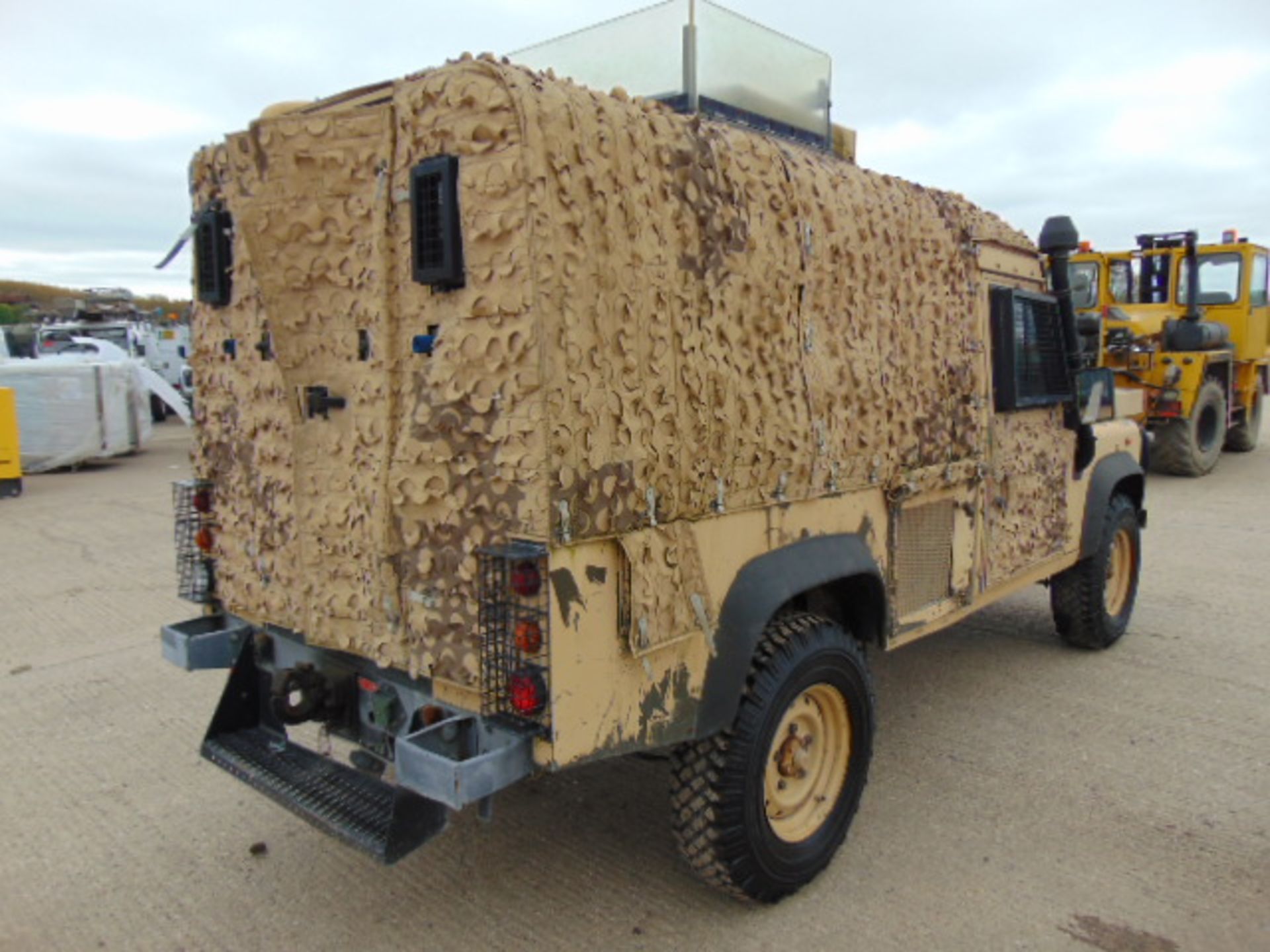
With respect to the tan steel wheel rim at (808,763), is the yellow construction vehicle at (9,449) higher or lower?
higher

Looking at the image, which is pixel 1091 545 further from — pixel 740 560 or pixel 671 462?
pixel 671 462

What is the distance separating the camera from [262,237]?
→ 9.48 feet

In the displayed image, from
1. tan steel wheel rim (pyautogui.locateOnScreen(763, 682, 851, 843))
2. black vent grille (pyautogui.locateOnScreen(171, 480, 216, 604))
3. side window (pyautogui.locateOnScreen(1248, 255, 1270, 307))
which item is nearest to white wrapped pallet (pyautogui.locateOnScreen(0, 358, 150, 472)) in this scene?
black vent grille (pyautogui.locateOnScreen(171, 480, 216, 604))

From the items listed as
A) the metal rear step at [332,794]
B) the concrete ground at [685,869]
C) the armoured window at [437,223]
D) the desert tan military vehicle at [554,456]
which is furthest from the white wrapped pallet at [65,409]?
the armoured window at [437,223]

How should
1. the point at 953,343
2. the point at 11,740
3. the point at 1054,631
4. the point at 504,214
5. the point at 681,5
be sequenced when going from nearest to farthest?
the point at 504,214, the point at 681,5, the point at 953,343, the point at 11,740, the point at 1054,631

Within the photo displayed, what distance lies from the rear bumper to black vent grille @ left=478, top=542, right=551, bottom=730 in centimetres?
9

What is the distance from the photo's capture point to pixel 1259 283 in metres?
13.4

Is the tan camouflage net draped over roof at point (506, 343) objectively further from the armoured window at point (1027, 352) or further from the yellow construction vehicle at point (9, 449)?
the yellow construction vehicle at point (9, 449)

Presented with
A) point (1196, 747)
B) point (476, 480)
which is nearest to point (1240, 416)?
point (1196, 747)

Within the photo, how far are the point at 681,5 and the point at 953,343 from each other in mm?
1803

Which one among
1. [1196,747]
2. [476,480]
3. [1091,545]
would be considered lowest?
[1196,747]

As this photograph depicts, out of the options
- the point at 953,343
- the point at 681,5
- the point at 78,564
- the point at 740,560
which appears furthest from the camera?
the point at 78,564

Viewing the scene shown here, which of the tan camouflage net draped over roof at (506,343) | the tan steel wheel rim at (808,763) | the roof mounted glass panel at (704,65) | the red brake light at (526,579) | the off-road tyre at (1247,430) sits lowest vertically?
the tan steel wheel rim at (808,763)

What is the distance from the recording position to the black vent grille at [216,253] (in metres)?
3.30
